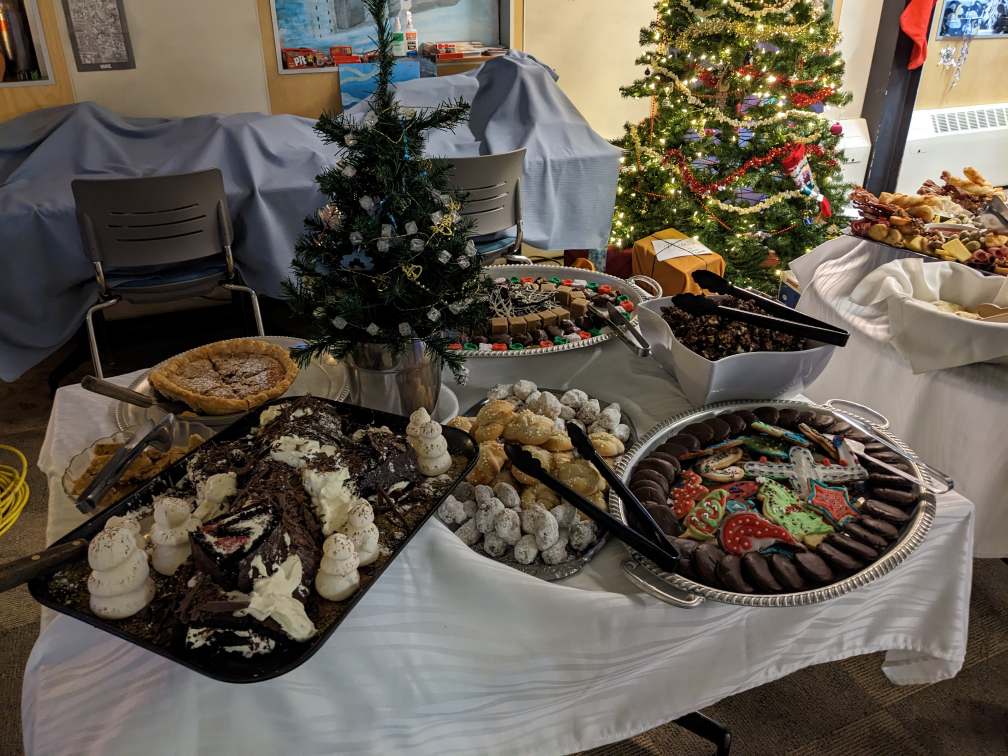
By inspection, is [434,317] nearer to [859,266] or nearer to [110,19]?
[859,266]

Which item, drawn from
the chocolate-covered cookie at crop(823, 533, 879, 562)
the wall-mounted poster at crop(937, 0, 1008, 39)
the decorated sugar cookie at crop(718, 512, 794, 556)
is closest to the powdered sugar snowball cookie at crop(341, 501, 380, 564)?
the decorated sugar cookie at crop(718, 512, 794, 556)

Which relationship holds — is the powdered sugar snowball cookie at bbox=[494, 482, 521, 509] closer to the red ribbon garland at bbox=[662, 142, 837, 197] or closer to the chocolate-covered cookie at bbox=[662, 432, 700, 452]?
the chocolate-covered cookie at bbox=[662, 432, 700, 452]

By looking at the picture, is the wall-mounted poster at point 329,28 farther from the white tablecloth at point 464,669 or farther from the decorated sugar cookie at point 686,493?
the white tablecloth at point 464,669

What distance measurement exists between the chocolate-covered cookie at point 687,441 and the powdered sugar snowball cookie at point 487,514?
0.82 ft

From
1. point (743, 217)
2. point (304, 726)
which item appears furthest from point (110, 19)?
point (304, 726)

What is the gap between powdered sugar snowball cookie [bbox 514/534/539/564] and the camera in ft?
2.36

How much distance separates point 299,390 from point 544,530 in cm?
45

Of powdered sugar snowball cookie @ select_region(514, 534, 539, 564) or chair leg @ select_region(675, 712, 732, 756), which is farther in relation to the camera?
chair leg @ select_region(675, 712, 732, 756)

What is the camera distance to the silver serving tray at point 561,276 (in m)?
1.08

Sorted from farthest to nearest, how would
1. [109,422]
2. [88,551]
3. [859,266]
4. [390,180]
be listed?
[859,266]
[109,422]
[390,180]
[88,551]

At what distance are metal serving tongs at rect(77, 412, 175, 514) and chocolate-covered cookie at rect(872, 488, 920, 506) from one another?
0.86m

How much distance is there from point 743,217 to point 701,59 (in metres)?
0.71

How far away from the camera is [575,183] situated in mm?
2830

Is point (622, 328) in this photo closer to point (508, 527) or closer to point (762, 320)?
point (762, 320)
